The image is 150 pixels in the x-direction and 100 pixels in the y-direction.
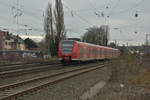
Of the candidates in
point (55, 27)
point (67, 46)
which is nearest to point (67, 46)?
point (67, 46)

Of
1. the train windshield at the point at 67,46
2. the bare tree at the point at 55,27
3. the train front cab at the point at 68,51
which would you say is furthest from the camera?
the bare tree at the point at 55,27

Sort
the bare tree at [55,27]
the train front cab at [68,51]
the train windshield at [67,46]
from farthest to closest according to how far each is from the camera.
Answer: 1. the bare tree at [55,27]
2. the train windshield at [67,46]
3. the train front cab at [68,51]

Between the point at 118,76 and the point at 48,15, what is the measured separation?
122ft

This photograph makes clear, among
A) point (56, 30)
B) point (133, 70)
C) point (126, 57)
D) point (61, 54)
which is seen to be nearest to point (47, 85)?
point (126, 57)

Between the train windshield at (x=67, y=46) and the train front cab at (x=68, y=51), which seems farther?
the train windshield at (x=67, y=46)

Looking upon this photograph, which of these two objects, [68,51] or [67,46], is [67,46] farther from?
[68,51]

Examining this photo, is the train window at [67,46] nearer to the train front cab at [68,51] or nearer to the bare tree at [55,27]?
the train front cab at [68,51]

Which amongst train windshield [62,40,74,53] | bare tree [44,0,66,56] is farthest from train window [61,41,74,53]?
bare tree [44,0,66,56]

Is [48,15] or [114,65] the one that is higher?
[48,15]

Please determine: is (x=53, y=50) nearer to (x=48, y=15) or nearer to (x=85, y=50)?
(x=48, y=15)

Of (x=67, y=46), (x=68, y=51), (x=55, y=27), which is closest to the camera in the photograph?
(x=68, y=51)

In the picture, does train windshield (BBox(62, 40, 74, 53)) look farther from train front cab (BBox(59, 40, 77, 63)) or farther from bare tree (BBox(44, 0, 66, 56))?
bare tree (BBox(44, 0, 66, 56))

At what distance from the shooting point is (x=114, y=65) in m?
17.8

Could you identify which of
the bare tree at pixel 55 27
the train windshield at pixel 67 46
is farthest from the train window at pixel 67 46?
the bare tree at pixel 55 27
